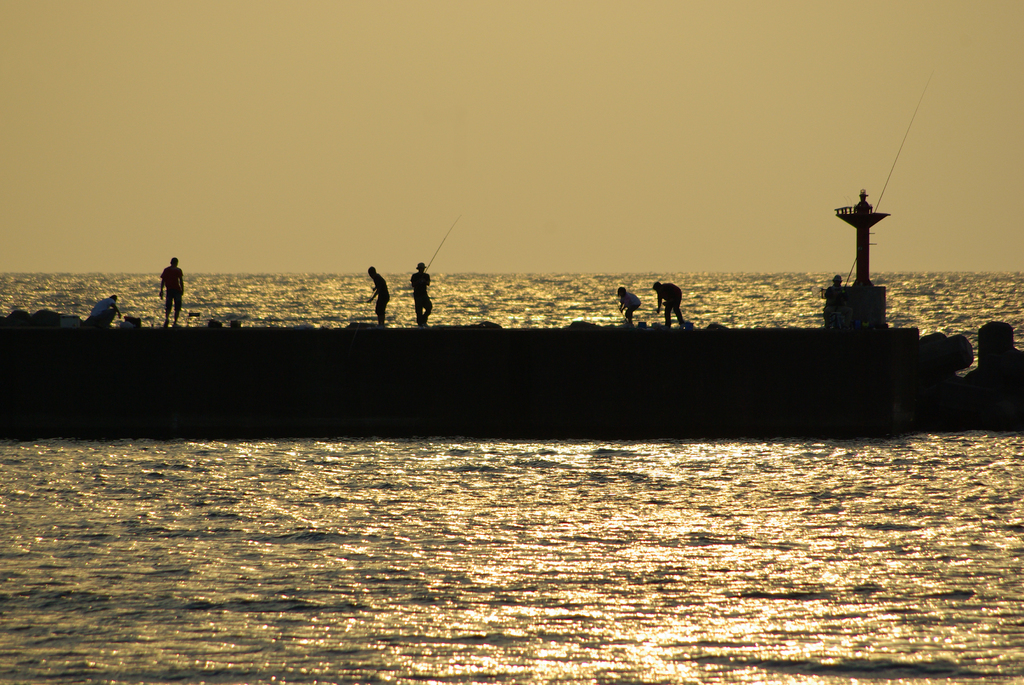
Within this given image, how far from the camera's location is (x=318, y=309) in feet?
280

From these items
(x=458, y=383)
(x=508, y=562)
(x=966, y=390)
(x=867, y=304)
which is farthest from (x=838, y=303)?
(x=508, y=562)

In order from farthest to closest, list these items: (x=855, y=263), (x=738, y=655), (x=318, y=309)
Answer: (x=318, y=309), (x=855, y=263), (x=738, y=655)

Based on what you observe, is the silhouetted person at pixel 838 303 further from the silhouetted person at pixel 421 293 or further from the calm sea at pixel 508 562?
the silhouetted person at pixel 421 293

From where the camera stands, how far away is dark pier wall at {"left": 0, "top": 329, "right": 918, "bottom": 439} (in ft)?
61.1

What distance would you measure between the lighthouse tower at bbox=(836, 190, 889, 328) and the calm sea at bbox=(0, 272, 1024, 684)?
250 cm

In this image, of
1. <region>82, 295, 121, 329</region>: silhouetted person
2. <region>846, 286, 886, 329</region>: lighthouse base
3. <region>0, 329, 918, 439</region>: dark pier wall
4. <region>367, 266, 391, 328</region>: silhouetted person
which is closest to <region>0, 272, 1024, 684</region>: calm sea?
<region>0, 329, 918, 439</region>: dark pier wall

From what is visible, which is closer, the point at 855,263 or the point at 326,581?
the point at 326,581

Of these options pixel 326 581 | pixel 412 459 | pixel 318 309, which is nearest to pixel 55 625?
pixel 326 581

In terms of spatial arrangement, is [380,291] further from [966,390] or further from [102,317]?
[966,390]

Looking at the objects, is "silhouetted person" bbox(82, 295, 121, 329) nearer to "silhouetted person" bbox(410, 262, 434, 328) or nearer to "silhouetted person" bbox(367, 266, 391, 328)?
"silhouetted person" bbox(367, 266, 391, 328)

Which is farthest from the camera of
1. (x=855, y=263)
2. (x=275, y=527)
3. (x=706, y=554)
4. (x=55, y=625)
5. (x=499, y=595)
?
(x=855, y=263)

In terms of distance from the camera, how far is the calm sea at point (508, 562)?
8.23 metres

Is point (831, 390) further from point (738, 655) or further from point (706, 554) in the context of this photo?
point (738, 655)

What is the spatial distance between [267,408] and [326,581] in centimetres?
892
